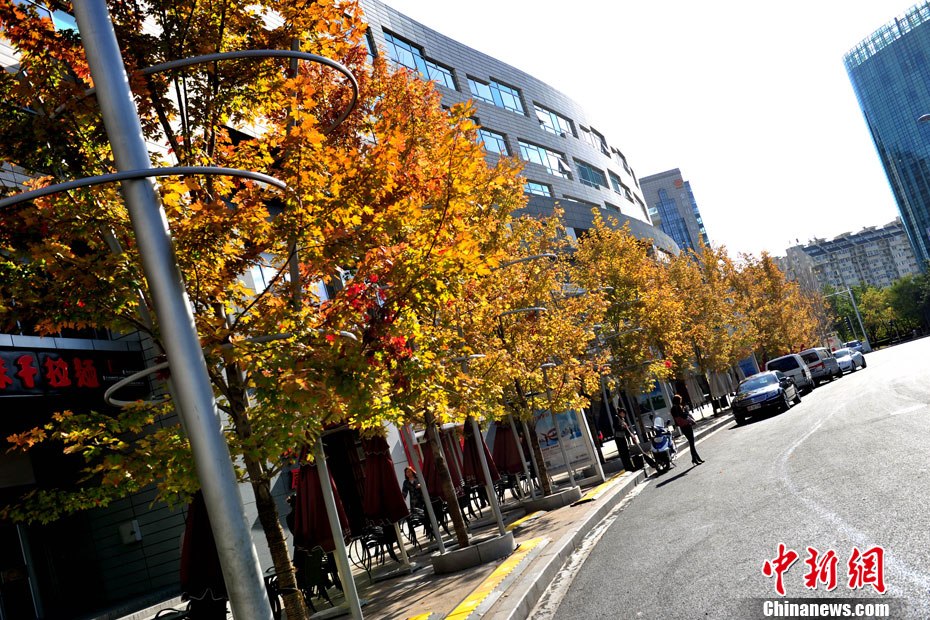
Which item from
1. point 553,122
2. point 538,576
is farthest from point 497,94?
point 538,576

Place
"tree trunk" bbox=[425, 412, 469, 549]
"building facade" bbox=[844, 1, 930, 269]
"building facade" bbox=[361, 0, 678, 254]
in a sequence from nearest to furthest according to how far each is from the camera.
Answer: "tree trunk" bbox=[425, 412, 469, 549] < "building facade" bbox=[361, 0, 678, 254] < "building facade" bbox=[844, 1, 930, 269]

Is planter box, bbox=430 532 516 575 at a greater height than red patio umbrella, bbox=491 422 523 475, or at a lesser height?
lesser

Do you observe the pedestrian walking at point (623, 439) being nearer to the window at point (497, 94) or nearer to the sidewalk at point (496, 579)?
the sidewalk at point (496, 579)

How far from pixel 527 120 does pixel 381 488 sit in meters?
38.0

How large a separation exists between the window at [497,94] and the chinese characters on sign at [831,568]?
3942 centimetres

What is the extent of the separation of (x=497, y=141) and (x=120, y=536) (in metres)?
32.5

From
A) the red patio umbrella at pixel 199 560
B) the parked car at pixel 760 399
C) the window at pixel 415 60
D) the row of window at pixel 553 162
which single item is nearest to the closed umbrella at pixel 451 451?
the parked car at pixel 760 399

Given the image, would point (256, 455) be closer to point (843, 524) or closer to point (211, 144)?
point (211, 144)

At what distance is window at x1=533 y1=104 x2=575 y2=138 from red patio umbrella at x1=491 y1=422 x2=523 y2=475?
109ft

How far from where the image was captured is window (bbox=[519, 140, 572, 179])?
47938mm

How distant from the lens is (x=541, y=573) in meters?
9.76

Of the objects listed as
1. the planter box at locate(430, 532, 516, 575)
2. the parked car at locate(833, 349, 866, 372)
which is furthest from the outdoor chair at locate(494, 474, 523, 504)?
the parked car at locate(833, 349, 866, 372)

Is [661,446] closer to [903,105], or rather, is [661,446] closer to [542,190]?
[542,190]
